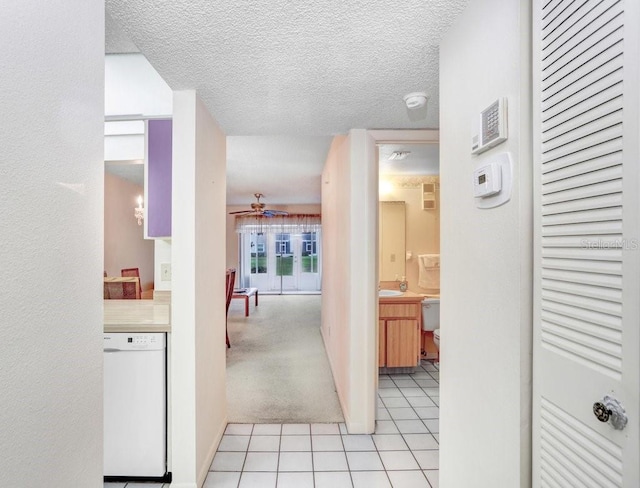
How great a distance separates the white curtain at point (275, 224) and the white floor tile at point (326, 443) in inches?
265

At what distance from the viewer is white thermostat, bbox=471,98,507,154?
1.00 m

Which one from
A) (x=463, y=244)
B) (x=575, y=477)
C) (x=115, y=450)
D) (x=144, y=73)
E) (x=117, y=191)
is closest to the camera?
(x=575, y=477)

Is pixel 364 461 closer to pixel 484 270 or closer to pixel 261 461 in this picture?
pixel 261 461

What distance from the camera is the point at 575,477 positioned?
2.59 feet

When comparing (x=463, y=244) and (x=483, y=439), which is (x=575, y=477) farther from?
(x=463, y=244)

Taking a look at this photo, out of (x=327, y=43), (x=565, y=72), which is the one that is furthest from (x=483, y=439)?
(x=327, y=43)

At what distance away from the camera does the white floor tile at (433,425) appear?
103 inches

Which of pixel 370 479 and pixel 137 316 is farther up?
pixel 137 316

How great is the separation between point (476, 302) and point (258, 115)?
1.75 m

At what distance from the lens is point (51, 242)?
0.86 meters

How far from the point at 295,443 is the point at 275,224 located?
6.96 m

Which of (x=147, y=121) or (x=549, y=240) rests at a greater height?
(x=147, y=121)

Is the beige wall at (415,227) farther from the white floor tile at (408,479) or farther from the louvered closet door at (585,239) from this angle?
the louvered closet door at (585,239)

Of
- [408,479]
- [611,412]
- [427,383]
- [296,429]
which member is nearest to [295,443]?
[296,429]
